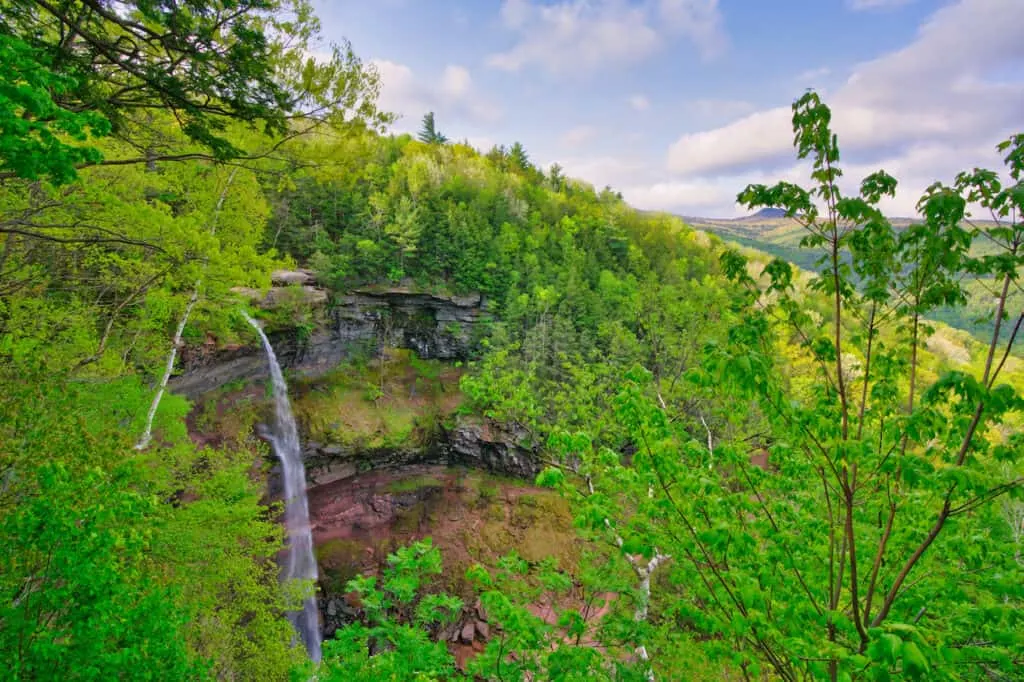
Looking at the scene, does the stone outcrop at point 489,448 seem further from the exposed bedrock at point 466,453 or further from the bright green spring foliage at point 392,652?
the bright green spring foliage at point 392,652

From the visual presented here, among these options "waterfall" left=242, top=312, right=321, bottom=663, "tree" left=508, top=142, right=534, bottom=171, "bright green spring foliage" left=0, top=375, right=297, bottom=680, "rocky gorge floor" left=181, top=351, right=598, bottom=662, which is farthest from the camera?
"tree" left=508, top=142, right=534, bottom=171

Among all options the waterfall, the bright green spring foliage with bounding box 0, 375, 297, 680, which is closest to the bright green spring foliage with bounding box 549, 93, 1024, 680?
the bright green spring foliage with bounding box 0, 375, 297, 680

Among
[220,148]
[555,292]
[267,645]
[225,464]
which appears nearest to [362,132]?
[220,148]

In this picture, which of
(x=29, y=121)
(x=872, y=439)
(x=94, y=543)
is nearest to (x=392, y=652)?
(x=94, y=543)

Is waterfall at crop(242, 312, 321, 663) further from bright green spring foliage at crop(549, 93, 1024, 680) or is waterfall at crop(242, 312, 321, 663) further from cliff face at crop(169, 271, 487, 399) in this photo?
bright green spring foliage at crop(549, 93, 1024, 680)

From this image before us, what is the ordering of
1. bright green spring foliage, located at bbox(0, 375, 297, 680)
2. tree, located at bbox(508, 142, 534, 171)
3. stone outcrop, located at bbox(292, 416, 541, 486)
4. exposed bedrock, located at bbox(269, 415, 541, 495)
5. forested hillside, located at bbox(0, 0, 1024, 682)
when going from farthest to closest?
1. tree, located at bbox(508, 142, 534, 171)
2. stone outcrop, located at bbox(292, 416, 541, 486)
3. exposed bedrock, located at bbox(269, 415, 541, 495)
4. bright green spring foliage, located at bbox(0, 375, 297, 680)
5. forested hillside, located at bbox(0, 0, 1024, 682)

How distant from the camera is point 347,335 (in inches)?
1069

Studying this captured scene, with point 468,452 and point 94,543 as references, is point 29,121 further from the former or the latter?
point 468,452

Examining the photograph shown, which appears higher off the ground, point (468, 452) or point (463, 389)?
point (463, 389)

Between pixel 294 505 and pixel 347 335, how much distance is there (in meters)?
10.2

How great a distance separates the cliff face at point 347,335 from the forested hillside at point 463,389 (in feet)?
1.99

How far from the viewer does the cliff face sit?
66.3 feet

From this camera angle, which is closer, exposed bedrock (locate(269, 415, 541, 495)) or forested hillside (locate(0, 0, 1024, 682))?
forested hillside (locate(0, 0, 1024, 682))

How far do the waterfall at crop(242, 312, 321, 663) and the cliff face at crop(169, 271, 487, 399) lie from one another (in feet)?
4.05
